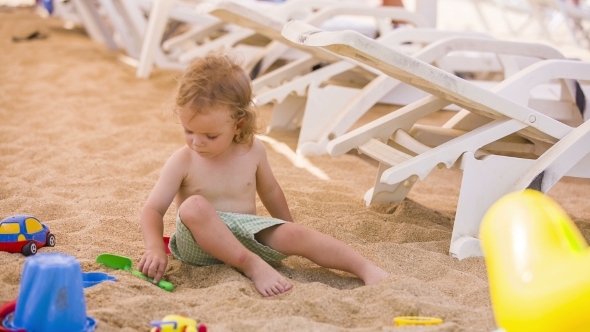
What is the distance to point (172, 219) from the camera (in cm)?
266

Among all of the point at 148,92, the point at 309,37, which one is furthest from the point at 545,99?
the point at 148,92

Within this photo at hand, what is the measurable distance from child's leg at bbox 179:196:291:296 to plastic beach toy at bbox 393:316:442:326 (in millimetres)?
384

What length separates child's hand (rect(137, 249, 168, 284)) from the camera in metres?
1.99

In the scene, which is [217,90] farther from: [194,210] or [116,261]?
[116,261]

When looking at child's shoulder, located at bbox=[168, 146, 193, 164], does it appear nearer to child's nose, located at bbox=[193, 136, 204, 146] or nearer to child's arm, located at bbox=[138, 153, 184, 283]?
child's arm, located at bbox=[138, 153, 184, 283]

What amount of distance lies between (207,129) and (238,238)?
0.33 metres

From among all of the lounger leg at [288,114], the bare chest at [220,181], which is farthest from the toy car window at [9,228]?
the lounger leg at [288,114]

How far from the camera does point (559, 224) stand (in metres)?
1.42

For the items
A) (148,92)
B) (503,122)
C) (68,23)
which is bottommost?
(68,23)

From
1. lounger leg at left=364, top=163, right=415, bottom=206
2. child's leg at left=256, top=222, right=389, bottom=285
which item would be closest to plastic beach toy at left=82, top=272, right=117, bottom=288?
child's leg at left=256, top=222, right=389, bottom=285

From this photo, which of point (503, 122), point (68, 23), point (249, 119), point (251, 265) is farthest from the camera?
point (68, 23)

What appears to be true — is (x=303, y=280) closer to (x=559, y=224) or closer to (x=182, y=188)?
(x=182, y=188)

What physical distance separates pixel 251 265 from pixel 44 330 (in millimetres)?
658

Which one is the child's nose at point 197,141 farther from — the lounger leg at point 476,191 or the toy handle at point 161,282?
the lounger leg at point 476,191
